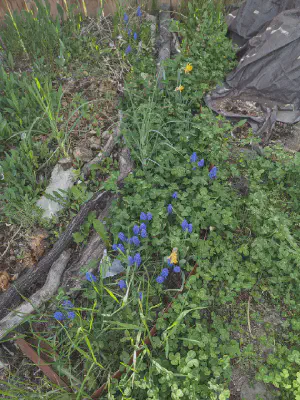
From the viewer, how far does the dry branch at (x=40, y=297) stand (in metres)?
2.06

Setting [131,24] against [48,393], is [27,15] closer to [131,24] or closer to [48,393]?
[131,24]

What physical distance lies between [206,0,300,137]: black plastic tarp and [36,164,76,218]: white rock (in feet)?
5.29

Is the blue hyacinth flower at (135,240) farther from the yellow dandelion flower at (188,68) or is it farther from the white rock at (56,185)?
the yellow dandelion flower at (188,68)

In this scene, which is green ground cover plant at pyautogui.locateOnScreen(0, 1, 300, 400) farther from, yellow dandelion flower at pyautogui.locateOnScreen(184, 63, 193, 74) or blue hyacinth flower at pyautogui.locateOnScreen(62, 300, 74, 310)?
yellow dandelion flower at pyautogui.locateOnScreen(184, 63, 193, 74)

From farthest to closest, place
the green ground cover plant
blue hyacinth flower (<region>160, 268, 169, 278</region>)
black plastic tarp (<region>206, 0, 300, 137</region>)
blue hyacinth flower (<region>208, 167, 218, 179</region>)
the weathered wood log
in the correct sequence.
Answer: black plastic tarp (<region>206, 0, 300, 137</region>) < blue hyacinth flower (<region>208, 167, 218, 179</region>) < the weathered wood log < blue hyacinth flower (<region>160, 268, 169, 278</region>) < the green ground cover plant

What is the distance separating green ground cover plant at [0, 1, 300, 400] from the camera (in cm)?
183

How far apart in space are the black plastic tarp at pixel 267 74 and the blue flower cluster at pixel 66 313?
231 cm

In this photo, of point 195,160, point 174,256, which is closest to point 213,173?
point 195,160

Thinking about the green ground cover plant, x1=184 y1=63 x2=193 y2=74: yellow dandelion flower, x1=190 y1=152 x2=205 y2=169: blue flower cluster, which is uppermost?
x1=184 y1=63 x2=193 y2=74: yellow dandelion flower

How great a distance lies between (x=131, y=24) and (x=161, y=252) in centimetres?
297

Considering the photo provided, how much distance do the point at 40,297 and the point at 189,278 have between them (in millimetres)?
977

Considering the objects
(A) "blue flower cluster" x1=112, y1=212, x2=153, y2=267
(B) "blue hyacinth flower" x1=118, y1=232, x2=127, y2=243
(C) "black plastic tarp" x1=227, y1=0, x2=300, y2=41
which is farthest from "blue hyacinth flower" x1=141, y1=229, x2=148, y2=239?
(C) "black plastic tarp" x1=227, y1=0, x2=300, y2=41

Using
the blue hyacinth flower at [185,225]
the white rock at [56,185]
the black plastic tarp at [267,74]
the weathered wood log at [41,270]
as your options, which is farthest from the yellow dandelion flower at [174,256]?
the black plastic tarp at [267,74]

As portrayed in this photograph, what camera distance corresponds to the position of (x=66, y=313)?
6.66 ft
